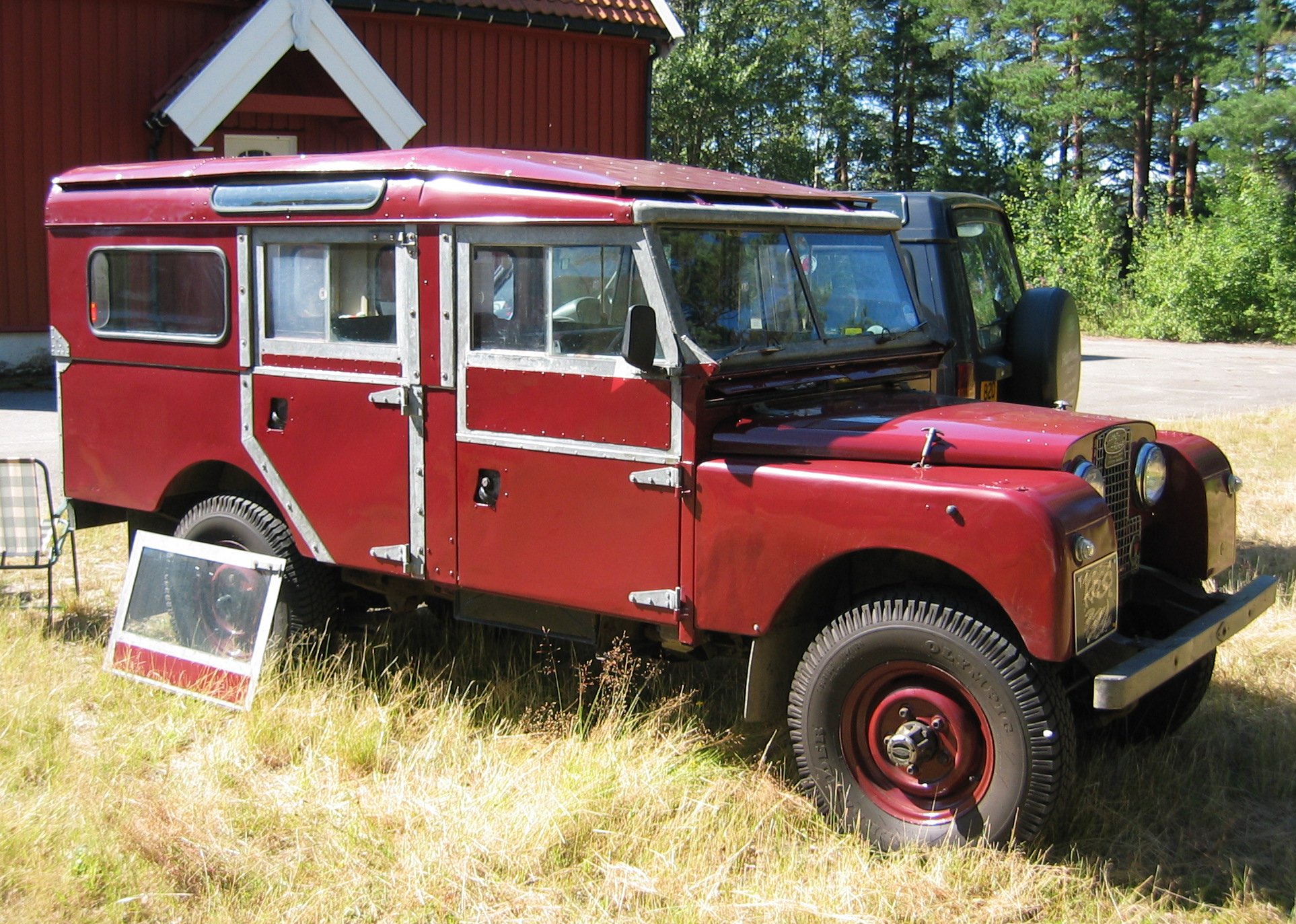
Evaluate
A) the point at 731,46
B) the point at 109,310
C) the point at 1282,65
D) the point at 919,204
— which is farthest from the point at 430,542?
the point at 731,46

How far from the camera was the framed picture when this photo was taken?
17.0ft

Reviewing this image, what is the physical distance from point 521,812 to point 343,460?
1.66 m

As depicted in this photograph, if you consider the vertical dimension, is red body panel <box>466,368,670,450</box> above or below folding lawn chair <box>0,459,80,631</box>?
above

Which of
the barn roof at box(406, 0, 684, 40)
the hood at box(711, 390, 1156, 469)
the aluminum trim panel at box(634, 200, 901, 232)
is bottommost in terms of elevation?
the hood at box(711, 390, 1156, 469)

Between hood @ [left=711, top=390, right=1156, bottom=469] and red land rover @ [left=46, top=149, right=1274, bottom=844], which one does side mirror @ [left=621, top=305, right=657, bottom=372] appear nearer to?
red land rover @ [left=46, top=149, right=1274, bottom=844]

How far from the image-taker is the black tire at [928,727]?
365 cm

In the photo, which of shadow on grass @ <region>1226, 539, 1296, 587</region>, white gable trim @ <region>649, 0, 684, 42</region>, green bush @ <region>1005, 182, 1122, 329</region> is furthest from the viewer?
green bush @ <region>1005, 182, 1122, 329</region>

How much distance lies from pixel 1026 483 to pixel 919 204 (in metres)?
4.22

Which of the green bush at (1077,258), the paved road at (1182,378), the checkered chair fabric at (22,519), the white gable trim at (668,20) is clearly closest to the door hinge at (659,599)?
the checkered chair fabric at (22,519)

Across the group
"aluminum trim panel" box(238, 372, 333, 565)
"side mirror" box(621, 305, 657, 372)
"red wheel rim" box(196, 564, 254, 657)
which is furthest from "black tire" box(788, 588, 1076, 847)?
"red wheel rim" box(196, 564, 254, 657)

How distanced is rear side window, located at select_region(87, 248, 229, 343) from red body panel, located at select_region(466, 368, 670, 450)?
144 cm

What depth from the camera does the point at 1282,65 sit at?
31.8m

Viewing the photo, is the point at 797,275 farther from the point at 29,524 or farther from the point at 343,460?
the point at 29,524

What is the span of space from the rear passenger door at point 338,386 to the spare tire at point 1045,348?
381 cm
